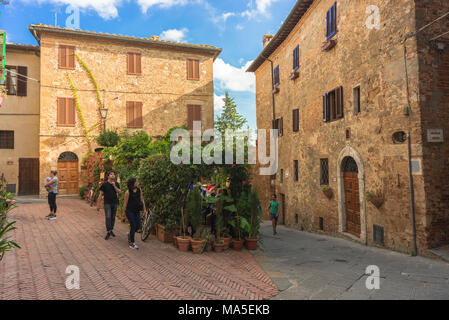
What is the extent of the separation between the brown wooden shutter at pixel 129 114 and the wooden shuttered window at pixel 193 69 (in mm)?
4505

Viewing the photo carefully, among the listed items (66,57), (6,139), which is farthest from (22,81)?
(6,139)

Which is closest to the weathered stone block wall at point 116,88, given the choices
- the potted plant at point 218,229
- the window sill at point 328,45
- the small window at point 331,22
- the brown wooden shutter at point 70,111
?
the brown wooden shutter at point 70,111

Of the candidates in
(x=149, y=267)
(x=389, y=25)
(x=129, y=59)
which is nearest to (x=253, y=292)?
(x=149, y=267)

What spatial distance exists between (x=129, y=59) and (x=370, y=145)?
1635 centimetres

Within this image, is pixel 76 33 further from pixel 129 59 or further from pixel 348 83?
pixel 348 83

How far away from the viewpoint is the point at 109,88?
63.0 ft

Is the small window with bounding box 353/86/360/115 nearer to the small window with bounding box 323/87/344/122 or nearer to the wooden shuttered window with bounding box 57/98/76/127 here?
the small window with bounding box 323/87/344/122

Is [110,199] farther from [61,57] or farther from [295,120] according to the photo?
[61,57]

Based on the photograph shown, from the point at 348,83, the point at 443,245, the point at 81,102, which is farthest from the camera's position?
the point at 81,102

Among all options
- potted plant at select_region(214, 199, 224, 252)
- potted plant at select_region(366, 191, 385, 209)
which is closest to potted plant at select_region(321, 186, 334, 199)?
potted plant at select_region(366, 191, 385, 209)

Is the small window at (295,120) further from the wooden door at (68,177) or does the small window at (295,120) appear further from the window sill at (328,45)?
the wooden door at (68,177)

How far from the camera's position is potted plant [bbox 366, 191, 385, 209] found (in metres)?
8.60

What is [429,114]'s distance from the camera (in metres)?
7.44

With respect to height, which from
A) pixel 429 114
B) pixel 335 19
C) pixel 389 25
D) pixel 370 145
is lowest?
pixel 370 145
